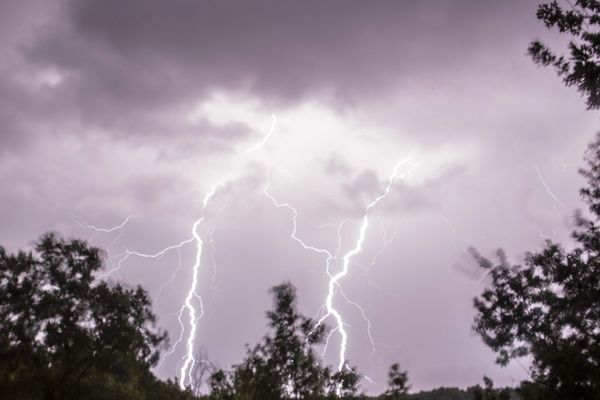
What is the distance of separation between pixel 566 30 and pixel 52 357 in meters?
23.0

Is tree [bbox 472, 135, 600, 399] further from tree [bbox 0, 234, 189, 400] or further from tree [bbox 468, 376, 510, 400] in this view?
tree [bbox 0, 234, 189, 400]

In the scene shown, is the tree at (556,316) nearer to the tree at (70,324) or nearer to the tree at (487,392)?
the tree at (487,392)

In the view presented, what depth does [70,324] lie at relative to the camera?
21.5 metres

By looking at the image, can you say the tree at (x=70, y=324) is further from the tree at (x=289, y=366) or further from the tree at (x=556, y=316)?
the tree at (x=556, y=316)

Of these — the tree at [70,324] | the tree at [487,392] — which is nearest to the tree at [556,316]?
the tree at [487,392]

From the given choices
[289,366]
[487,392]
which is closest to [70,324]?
[289,366]

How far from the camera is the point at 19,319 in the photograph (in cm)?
1997

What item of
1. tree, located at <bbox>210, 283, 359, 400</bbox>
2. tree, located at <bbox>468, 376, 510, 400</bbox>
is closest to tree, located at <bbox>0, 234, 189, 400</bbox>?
tree, located at <bbox>210, 283, 359, 400</bbox>

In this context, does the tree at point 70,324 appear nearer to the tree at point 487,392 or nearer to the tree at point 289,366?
the tree at point 289,366

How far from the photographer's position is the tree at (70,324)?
19.9 metres

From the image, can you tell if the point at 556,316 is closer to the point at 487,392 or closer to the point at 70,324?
the point at 487,392

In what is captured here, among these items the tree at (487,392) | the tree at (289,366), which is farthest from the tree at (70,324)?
the tree at (487,392)

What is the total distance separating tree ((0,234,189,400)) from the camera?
19.9m

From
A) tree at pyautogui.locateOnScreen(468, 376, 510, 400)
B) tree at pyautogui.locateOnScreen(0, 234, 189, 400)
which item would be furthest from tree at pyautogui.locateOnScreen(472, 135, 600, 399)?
tree at pyautogui.locateOnScreen(0, 234, 189, 400)
